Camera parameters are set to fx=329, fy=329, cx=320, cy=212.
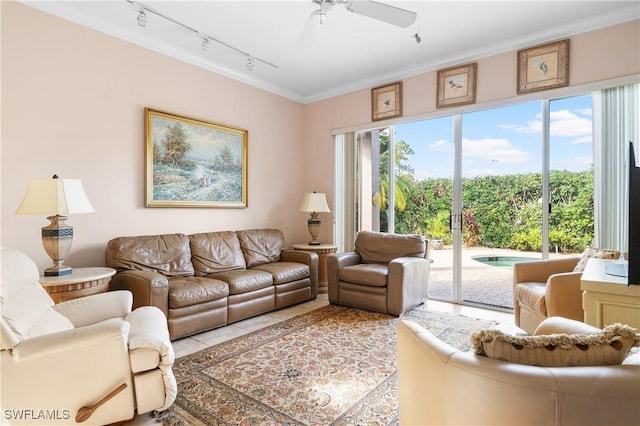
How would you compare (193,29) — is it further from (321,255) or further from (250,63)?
(321,255)

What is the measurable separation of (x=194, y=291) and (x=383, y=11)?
269 cm

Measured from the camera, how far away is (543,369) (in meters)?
0.90

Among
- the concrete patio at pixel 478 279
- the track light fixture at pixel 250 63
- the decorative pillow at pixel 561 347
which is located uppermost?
the track light fixture at pixel 250 63

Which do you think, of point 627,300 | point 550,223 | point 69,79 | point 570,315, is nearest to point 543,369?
point 627,300

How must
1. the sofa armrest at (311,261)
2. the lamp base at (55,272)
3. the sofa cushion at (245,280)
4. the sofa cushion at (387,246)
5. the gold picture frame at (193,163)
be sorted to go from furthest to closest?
the sofa armrest at (311,261), the sofa cushion at (387,246), the gold picture frame at (193,163), the sofa cushion at (245,280), the lamp base at (55,272)

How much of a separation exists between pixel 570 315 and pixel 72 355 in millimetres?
3073

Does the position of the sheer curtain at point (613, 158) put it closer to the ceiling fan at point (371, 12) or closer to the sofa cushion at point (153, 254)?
the ceiling fan at point (371, 12)

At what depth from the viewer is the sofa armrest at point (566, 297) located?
7.61 feet

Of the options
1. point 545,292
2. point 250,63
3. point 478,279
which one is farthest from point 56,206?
point 478,279

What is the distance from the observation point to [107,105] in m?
3.22

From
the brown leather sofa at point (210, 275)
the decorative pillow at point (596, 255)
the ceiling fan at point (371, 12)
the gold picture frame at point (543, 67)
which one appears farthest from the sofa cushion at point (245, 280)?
the gold picture frame at point (543, 67)

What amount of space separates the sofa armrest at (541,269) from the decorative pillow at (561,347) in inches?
88.9

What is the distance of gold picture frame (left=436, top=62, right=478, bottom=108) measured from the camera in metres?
3.87

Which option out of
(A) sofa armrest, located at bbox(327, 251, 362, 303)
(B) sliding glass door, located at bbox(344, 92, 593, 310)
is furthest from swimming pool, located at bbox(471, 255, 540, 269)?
(A) sofa armrest, located at bbox(327, 251, 362, 303)
